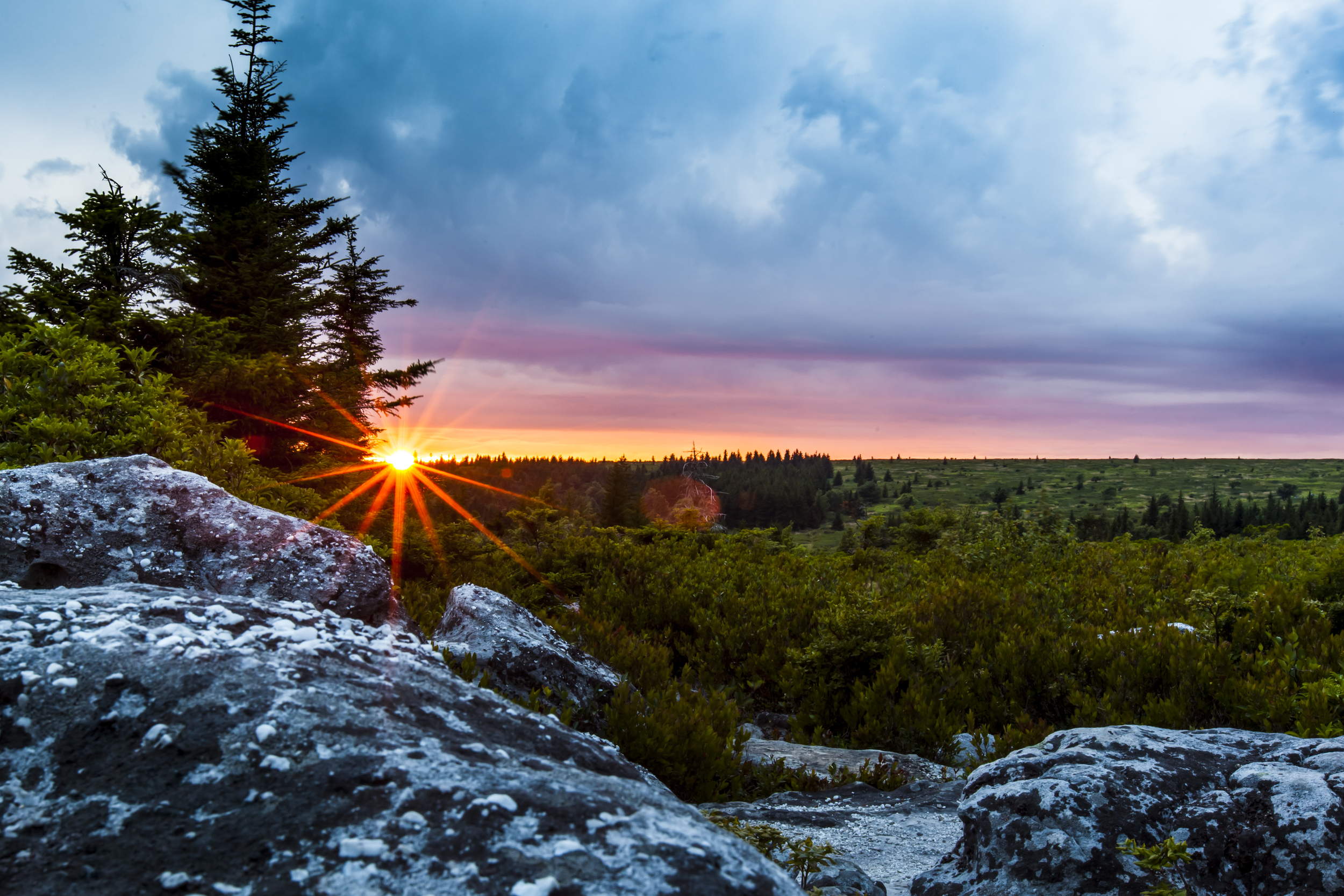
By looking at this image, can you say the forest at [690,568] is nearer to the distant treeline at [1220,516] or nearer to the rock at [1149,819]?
the rock at [1149,819]

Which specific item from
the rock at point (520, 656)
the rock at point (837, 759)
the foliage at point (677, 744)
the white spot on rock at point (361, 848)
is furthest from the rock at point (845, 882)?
the rock at point (520, 656)

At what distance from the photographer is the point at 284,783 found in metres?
2.07

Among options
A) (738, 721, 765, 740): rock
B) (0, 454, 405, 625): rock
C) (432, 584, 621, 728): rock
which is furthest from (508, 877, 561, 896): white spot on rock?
(738, 721, 765, 740): rock

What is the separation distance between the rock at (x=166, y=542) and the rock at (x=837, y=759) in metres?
3.61

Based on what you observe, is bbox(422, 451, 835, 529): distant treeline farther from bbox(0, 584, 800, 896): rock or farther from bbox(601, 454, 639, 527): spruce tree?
bbox(0, 584, 800, 896): rock

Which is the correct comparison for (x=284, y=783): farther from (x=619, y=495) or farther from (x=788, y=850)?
(x=619, y=495)

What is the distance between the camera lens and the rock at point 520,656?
5.98 meters

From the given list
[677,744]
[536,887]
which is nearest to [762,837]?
[677,744]

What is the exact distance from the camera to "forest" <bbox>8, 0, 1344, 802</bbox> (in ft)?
24.6

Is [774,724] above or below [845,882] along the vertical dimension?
below

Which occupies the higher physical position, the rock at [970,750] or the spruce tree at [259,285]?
the spruce tree at [259,285]

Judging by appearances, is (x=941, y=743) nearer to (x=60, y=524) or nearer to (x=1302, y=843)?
(x=1302, y=843)

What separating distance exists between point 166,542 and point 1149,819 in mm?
6487

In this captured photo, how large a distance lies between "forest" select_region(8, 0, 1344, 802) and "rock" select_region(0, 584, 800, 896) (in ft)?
10.8
